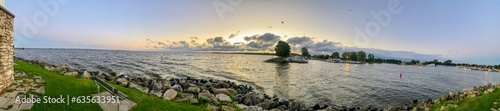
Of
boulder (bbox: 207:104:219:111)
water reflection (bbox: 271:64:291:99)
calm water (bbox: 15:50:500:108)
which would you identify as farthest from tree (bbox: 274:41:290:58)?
boulder (bbox: 207:104:219:111)

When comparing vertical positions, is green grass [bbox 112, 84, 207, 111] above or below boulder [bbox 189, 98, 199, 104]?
above

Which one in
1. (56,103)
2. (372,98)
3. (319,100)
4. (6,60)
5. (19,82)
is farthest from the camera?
(372,98)

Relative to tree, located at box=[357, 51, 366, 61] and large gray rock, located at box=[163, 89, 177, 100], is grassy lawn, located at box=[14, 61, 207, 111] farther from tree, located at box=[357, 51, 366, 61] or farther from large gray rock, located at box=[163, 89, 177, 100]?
tree, located at box=[357, 51, 366, 61]

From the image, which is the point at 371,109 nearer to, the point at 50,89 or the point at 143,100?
the point at 143,100

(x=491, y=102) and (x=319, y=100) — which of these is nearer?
(x=491, y=102)

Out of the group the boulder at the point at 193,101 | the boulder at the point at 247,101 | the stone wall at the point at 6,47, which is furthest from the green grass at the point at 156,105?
the boulder at the point at 247,101

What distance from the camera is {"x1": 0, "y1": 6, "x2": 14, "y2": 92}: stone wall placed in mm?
8828

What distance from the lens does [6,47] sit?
30.6ft

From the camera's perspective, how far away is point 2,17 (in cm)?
878

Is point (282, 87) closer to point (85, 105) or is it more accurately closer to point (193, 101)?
point (193, 101)

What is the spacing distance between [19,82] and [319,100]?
60.5ft

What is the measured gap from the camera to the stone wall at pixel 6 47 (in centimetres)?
Result: 883

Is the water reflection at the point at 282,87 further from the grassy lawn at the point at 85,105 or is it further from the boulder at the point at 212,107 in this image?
the grassy lawn at the point at 85,105

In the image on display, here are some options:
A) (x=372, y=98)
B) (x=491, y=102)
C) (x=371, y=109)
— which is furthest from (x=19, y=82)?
(x=372, y=98)
